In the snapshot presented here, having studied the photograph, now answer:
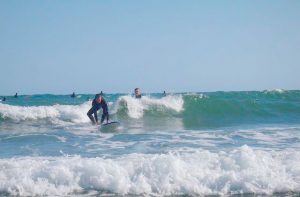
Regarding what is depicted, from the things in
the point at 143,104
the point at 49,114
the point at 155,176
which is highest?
the point at 143,104

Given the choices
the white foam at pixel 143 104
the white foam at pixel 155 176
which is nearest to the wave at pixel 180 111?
the white foam at pixel 143 104

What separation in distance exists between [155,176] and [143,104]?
17.9 m

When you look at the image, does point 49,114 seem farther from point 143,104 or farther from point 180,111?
point 180,111

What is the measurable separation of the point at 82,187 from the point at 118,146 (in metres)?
4.08

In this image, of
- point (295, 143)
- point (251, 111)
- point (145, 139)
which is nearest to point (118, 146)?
point (145, 139)

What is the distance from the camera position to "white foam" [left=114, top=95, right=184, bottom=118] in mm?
23328

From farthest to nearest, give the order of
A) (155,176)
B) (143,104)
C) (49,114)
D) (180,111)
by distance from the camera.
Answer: (143,104)
(180,111)
(49,114)
(155,176)

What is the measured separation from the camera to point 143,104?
24.4 meters

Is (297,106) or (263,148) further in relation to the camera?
(297,106)

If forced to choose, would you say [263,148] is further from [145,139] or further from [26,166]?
[26,166]

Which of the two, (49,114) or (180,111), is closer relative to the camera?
(49,114)

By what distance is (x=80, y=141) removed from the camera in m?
11.6

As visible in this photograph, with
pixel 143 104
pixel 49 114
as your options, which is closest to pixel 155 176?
pixel 49 114

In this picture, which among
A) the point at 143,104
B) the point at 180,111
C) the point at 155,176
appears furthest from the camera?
the point at 143,104
